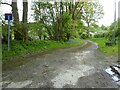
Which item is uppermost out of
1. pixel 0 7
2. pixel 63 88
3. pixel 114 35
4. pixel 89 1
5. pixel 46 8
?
pixel 89 1

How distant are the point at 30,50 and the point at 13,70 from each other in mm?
4758

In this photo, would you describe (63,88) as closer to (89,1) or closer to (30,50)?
(30,50)

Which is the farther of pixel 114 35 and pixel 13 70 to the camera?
pixel 114 35

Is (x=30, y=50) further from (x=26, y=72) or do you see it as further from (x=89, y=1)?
(x=89, y=1)

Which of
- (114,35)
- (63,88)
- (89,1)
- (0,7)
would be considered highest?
(89,1)

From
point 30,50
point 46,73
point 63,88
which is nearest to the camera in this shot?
point 63,88

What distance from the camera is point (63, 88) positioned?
4.68m

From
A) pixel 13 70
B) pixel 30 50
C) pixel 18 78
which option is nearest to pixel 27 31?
pixel 30 50

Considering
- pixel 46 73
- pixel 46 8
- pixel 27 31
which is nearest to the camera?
pixel 46 73

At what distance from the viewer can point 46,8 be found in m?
19.5

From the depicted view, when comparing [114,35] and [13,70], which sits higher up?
[114,35]

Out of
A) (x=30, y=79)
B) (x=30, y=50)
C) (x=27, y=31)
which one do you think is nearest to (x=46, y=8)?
(x=27, y=31)

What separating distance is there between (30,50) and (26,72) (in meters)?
5.09

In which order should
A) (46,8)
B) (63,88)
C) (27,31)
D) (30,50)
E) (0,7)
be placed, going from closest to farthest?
(63,88) → (0,7) → (30,50) → (27,31) → (46,8)
